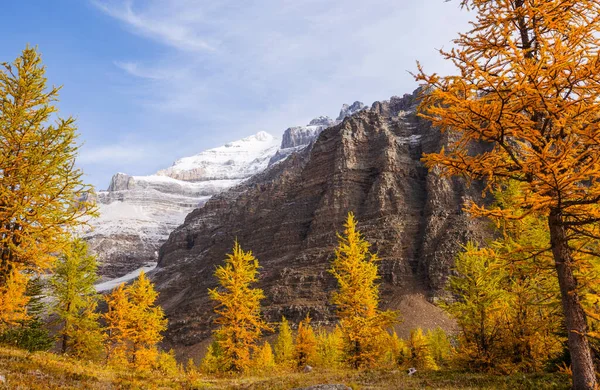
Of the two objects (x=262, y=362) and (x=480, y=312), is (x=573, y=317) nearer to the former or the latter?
(x=480, y=312)

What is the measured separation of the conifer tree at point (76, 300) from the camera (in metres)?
27.0

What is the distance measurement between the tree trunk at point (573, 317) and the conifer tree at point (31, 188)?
13327 mm

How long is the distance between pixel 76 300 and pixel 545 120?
30561 millimetres

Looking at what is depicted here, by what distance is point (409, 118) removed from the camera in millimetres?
145125

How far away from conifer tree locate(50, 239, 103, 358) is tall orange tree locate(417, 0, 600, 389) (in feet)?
90.4

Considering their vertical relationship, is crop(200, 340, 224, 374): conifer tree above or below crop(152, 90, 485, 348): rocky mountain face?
below

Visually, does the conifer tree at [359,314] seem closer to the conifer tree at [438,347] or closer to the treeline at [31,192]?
the treeline at [31,192]

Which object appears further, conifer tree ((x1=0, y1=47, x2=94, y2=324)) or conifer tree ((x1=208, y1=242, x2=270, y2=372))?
conifer tree ((x1=208, y1=242, x2=270, y2=372))

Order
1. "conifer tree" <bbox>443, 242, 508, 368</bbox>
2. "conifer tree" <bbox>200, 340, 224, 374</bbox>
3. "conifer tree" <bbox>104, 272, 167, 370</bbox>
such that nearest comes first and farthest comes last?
1. "conifer tree" <bbox>443, 242, 508, 368</bbox>
2. "conifer tree" <bbox>104, 272, 167, 370</bbox>
3. "conifer tree" <bbox>200, 340, 224, 374</bbox>

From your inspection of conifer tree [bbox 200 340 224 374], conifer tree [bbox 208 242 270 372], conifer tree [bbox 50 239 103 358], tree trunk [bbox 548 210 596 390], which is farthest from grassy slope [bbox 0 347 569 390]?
conifer tree [bbox 50 239 103 358]

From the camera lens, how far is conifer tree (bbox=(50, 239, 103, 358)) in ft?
88.6

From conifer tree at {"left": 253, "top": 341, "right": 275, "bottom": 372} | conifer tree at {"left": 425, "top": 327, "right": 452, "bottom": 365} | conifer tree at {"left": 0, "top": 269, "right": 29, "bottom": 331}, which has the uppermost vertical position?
conifer tree at {"left": 0, "top": 269, "right": 29, "bottom": 331}

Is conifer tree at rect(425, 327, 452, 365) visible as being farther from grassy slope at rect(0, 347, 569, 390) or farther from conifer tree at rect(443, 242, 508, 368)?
grassy slope at rect(0, 347, 569, 390)

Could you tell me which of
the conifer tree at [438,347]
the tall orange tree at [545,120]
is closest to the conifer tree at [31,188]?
the tall orange tree at [545,120]
